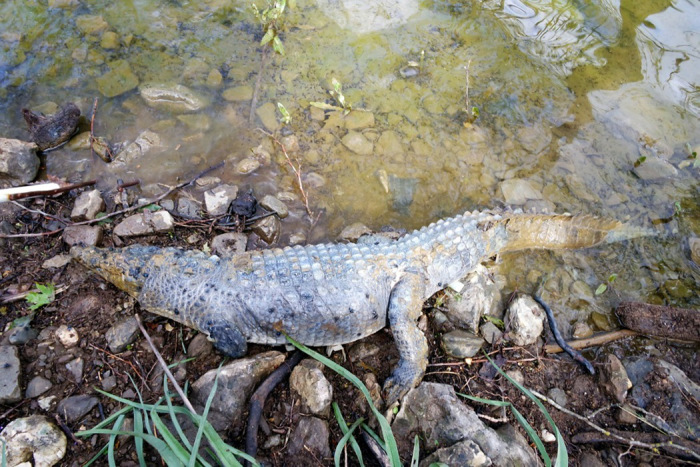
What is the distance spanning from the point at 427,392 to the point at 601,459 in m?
1.38

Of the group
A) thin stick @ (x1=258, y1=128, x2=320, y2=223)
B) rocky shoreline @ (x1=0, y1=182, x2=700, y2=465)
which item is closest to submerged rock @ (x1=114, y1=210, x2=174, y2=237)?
rocky shoreline @ (x1=0, y1=182, x2=700, y2=465)

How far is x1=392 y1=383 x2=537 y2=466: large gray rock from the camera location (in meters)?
2.63

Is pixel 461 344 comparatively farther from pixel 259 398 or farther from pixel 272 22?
pixel 272 22

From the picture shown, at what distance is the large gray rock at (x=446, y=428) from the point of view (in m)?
2.63

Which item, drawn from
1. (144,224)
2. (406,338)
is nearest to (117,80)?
(144,224)

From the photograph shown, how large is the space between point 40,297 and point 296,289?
2.03 meters

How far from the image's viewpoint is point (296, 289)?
3.18 m

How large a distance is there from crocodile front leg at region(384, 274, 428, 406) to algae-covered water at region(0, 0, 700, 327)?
110cm

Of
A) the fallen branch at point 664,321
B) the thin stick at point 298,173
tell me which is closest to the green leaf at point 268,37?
the thin stick at point 298,173

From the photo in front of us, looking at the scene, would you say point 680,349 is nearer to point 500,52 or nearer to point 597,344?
point 597,344

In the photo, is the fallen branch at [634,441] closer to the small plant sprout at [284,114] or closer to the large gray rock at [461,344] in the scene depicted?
the large gray rock at [461,344]

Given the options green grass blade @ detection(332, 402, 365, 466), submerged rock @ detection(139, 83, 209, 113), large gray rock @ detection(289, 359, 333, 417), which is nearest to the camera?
green grass blade @ detection(332, 402, 365, 466)

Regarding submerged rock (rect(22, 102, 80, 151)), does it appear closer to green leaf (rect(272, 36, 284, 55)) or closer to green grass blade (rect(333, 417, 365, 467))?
green leaf (rect(272, 36, 284, 55))

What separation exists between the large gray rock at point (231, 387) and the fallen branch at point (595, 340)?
2456mm
